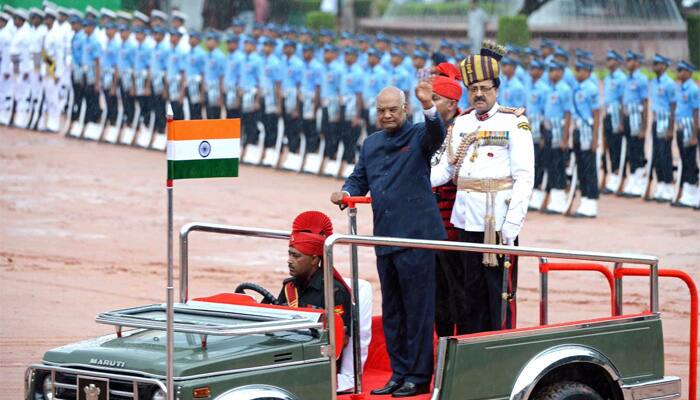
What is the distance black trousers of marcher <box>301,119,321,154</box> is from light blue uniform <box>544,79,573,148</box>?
3934mm

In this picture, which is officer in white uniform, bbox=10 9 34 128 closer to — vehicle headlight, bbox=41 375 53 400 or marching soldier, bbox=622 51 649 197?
marching soldier, bbox=622 51 649 197

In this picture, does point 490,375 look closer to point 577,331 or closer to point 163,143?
point 577,331

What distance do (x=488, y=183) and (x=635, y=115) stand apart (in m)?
11.4

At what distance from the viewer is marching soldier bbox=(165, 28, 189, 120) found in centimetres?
2197

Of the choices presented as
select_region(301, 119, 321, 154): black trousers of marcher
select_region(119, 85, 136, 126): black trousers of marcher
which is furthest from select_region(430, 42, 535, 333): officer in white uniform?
select_region(119, 85, 136, 126): black trousers of marcher

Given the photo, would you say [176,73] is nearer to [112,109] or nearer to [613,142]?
[112,109]

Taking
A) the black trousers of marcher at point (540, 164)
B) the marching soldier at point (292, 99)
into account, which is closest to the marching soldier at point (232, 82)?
the marching soldier at point (292, 99)

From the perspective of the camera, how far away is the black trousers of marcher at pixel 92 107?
74.4 ft

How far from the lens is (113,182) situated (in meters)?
18.1

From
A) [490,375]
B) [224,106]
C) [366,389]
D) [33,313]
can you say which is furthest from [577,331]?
[224,106]

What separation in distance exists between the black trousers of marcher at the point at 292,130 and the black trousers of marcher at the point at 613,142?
415cm

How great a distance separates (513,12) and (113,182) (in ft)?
64.5

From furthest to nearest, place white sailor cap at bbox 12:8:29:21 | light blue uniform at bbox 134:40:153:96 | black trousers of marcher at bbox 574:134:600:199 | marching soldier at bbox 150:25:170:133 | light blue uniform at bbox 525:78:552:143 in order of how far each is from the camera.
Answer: white sailor cap at bbox 12:8:29:21, light blue uniform at bbox 134:40:153:96, marching soldier at bbox 150:25:170:133, light blue uniform at bbox 525:78:552:143, black trousers of marcher at bbox 574:134:600:199

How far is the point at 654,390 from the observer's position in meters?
6.68
